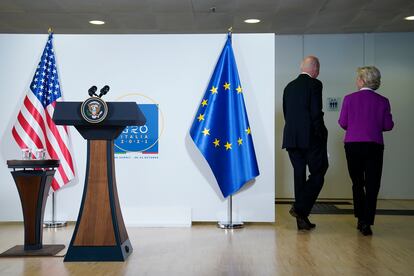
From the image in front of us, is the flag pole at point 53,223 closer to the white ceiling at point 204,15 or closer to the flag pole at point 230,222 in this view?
the flag pole at point 230,222

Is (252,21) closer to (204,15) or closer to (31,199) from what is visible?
(204,15)

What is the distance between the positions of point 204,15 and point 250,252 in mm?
4161

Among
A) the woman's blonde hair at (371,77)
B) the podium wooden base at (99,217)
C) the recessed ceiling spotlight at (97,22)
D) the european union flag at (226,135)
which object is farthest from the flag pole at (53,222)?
the woman's blonde hair at (371,77)

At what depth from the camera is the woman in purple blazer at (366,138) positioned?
507 centimetres

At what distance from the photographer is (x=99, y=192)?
13.1 ft

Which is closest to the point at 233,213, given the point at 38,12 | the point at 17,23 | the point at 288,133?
the point at 288,133

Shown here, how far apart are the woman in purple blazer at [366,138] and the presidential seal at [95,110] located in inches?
92.3

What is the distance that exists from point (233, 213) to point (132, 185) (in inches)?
41.7

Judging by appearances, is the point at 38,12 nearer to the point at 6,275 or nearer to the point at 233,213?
the point at 233,213

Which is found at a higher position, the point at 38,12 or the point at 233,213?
the point at 38,12

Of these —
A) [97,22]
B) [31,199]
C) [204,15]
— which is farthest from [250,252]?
[97,22]

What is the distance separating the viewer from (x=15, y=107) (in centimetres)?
590

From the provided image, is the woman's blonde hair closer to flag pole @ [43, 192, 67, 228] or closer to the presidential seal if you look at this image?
the presidential seal

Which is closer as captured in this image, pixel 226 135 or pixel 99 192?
pixel 99 192
